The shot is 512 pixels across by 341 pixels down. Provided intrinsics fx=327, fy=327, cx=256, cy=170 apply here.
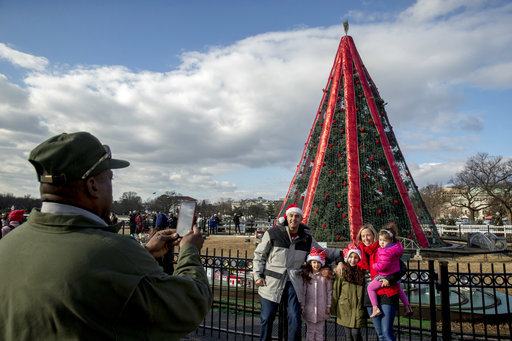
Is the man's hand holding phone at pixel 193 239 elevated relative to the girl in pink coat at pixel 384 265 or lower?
elevated

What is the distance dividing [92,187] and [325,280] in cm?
345

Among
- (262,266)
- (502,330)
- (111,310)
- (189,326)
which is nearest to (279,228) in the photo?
(262,266)

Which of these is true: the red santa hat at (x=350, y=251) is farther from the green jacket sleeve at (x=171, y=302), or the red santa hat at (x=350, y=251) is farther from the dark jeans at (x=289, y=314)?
the green jacket sleeve at (x=171, y=302)

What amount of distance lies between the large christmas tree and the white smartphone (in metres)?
9.25

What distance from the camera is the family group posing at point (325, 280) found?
12.7 feet

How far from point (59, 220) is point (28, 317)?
0.36m

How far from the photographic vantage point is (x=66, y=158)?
1378 millimetres

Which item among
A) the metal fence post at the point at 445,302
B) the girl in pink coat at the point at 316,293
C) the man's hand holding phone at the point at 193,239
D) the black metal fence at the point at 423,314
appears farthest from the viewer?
the black metal fence at the point at 423,314

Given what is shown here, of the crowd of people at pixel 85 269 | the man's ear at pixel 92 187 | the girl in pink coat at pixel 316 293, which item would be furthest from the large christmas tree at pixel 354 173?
the man's ear at pixel 92 187

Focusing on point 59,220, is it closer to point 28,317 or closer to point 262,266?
point 28,317

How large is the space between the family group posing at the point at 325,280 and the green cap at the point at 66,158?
3069 millimetres

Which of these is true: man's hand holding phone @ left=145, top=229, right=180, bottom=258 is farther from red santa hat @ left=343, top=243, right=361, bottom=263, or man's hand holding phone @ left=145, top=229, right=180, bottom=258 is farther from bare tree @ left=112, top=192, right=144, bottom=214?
bare tree @ left=112, top=192, right=144, bottom=214

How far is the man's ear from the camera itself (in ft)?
4.73

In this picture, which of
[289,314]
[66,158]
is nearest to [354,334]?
[289,314]
